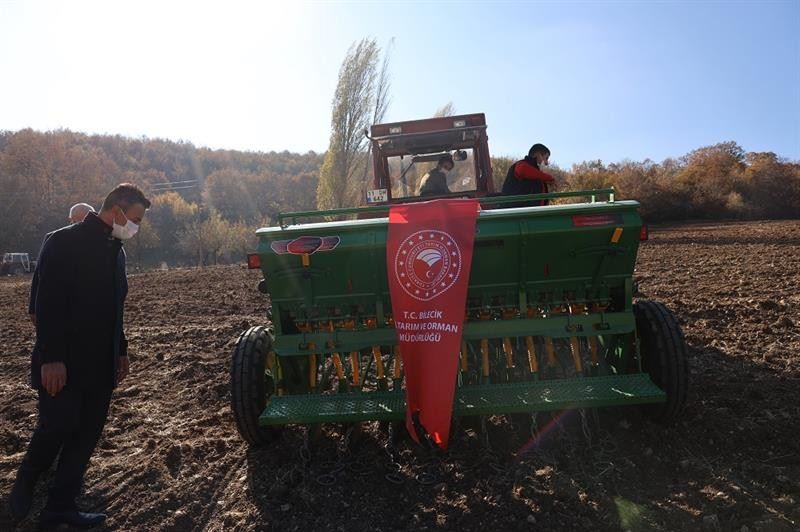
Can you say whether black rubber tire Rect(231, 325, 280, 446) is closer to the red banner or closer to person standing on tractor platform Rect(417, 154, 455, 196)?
the red banner

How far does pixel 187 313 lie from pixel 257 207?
51.1 meters

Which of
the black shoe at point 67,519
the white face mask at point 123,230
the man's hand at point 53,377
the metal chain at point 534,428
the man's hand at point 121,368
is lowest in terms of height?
the black shoe at point 67,519

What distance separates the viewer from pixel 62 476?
340 centimetres

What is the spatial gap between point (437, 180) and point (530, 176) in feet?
3.46

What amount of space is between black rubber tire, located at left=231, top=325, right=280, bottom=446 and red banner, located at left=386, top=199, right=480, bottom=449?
3.38 ft

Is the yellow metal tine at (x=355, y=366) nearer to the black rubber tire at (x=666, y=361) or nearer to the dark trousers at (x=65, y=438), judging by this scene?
the dark trousers at (x=65, y=438)

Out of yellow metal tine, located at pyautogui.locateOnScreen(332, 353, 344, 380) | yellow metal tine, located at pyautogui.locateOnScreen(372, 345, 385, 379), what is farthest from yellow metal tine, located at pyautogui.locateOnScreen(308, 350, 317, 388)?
yellow metal tine, located at pyautogui.locateOnScreen(372, 345, 385, 379)

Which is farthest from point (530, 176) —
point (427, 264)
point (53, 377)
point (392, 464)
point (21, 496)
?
point (21, 496)

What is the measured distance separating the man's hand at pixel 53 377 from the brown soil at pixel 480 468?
0.87 metres

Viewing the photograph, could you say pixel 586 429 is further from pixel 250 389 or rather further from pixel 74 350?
pixel 74 350

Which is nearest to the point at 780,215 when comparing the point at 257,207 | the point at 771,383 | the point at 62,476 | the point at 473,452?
the point at 771,383

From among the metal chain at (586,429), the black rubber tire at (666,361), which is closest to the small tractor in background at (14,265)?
the metal chain at (586,429)

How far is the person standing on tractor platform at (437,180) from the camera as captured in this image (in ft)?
21.0

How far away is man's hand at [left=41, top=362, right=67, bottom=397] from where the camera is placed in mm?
3223
